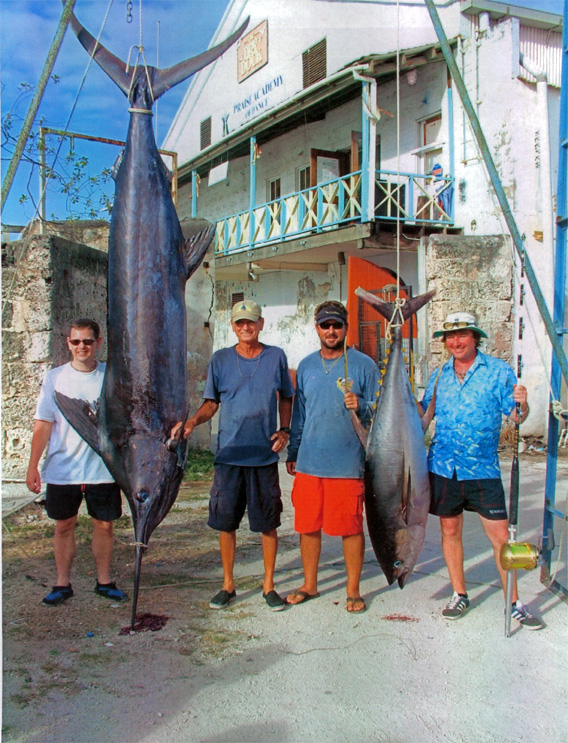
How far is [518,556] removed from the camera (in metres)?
2.85

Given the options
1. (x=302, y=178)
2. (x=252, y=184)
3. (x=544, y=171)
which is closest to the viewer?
(x=544, y=171)

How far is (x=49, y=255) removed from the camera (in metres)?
4.89

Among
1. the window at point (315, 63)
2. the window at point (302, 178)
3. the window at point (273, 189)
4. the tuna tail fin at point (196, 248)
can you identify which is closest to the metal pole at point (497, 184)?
the tuna tail fin at point (196, 248)

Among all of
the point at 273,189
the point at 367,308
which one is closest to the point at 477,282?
the point at 367,308

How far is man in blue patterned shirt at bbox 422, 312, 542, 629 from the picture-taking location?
307 centimetres

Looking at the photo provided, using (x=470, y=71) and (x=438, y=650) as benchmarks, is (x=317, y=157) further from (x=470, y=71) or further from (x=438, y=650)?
(x=438, y=650)

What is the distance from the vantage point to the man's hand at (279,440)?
327 centimetres

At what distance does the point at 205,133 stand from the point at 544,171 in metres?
8.91

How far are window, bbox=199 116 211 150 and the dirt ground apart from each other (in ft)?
41.7

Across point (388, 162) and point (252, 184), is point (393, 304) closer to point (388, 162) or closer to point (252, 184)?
point (388, 162)

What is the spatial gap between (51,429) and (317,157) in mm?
9099

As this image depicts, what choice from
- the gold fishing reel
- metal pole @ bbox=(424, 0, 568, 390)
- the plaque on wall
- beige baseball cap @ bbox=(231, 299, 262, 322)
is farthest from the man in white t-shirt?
the plaque on wall

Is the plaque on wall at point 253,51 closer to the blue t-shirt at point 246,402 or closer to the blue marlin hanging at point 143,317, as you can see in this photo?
the blue t-shirt at point 246,402

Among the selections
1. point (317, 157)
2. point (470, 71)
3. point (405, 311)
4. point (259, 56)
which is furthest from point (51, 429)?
point (259, 56)
